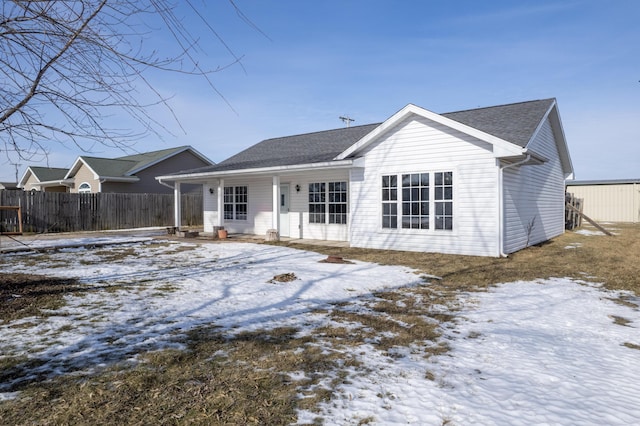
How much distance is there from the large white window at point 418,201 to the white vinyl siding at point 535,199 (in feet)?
5.00

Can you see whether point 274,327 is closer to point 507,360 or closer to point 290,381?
point 290,381

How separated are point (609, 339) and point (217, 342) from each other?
4.32m

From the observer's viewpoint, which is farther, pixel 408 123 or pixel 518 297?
pixel 408 123

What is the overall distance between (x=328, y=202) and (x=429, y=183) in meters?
4.44

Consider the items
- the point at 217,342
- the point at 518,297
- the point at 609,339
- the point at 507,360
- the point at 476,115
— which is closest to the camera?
the point at 507,360

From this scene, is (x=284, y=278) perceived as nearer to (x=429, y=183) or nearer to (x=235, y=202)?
(x=429, y=183)

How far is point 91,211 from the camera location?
20.0 meters

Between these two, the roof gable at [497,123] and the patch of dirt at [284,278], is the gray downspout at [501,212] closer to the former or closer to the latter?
the roof gable at [497,123]

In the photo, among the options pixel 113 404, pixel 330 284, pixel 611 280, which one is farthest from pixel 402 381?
pixel 611 280

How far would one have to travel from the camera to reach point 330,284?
7.17 metres

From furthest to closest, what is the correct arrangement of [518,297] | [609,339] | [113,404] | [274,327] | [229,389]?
[518,297]
[274,327]
[609,339]
[229,389]
[113,404]

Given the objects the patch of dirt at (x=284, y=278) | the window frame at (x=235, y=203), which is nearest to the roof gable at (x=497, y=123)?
the patch of dirt at (x=284, y=278)

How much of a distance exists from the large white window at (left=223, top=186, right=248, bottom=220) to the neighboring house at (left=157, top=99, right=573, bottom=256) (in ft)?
2.30

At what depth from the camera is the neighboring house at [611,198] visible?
25750mm
